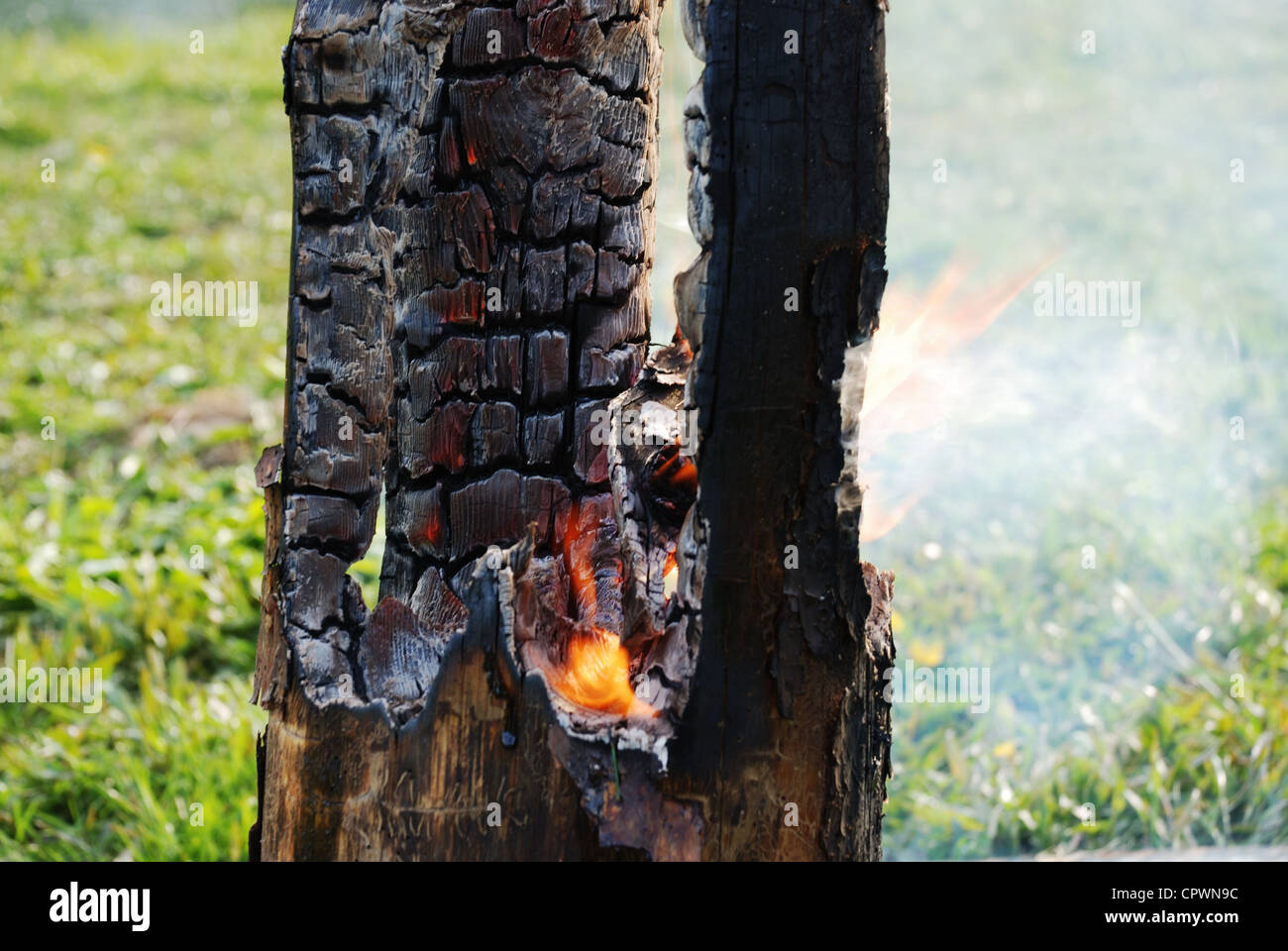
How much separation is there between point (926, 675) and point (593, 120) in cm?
241

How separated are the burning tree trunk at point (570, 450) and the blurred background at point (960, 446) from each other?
0.56m

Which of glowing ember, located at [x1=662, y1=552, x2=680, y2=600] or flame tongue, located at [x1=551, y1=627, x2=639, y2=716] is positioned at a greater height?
glowing ember, located at [x1=662, y1=552, x2=680, y2=600]

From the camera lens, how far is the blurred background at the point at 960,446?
3.23 metres

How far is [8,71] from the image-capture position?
9320mm

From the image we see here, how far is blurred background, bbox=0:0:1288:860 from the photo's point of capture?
3232 mm

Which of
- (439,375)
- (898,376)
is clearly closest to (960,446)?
(898,376)

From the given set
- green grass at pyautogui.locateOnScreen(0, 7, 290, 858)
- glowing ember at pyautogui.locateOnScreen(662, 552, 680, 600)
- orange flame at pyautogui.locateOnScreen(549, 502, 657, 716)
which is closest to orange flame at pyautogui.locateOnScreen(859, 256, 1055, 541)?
glowing ember at pyautogui.locateOnScreen(662, 552, 680, 600)

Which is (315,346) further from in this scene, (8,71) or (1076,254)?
(8,71)

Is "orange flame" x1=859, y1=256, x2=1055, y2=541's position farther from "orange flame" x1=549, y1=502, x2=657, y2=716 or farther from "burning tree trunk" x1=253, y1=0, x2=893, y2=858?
"orange flame" x1=549, y1=502, x2=657, y2=716

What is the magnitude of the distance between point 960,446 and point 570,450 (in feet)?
10.7

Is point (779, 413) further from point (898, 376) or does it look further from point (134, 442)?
point (134, 442)

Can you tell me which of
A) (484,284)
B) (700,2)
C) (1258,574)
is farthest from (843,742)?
(1258,574)

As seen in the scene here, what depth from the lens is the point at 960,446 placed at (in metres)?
4.86

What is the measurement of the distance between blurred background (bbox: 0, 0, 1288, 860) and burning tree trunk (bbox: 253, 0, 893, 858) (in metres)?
0.56
